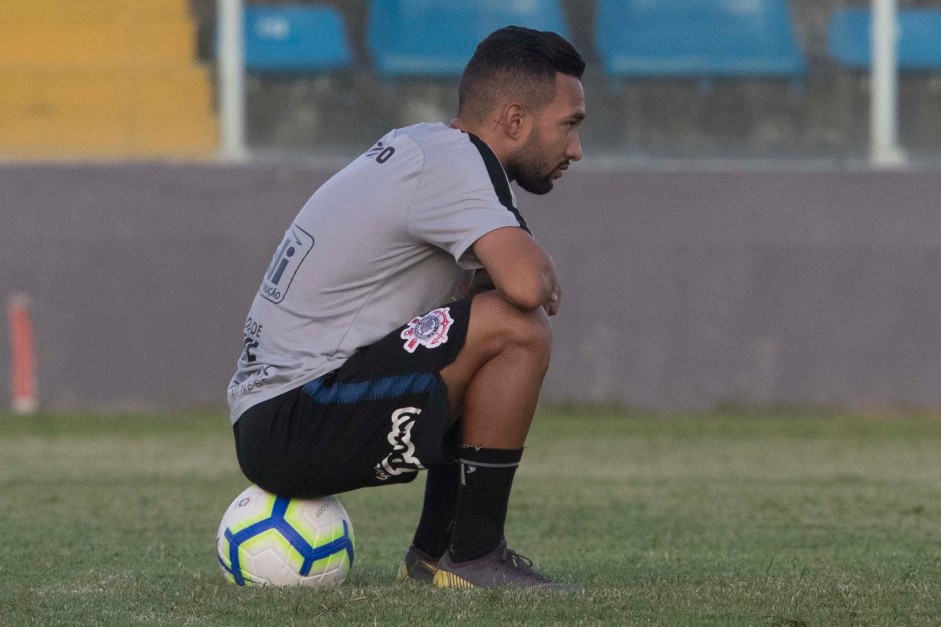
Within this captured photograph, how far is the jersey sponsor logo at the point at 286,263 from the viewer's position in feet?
13.4

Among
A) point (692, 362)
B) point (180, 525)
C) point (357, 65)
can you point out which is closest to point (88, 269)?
point (357, 65)

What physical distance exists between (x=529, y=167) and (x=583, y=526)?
6.67ft

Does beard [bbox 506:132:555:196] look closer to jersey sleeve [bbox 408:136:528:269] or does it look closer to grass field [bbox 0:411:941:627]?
jersey sleeve [bbox 408:136:528:269]

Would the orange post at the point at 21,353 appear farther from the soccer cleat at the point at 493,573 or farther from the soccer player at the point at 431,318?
the soccer cleat at the point at 493,573

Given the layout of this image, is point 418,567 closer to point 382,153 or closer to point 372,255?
point 372,255

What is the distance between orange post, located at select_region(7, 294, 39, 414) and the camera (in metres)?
10.9

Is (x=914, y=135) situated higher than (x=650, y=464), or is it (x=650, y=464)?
(x=914, y=135)

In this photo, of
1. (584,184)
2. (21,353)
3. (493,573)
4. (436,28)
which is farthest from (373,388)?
(436,28)

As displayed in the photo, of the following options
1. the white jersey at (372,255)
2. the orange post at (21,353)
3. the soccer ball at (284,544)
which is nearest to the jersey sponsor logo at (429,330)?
the white jersey at (372,255)

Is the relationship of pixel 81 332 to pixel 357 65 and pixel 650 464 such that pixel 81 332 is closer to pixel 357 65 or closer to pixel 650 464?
pixel 357 65

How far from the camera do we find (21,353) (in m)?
10.9

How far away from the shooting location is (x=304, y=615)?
3.60m

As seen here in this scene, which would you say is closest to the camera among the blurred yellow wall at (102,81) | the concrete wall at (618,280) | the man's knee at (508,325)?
the man's knee at (508,325)

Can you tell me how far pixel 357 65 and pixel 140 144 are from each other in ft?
5.64
